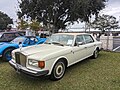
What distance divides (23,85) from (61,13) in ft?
56.9

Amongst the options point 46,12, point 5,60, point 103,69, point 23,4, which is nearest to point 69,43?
point 103,69

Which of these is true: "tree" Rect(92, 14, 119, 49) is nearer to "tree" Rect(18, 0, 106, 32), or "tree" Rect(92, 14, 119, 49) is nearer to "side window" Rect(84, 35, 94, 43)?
"tree" Rect(18, 0, 106, 32)

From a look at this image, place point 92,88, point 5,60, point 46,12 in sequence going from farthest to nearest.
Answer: point 46,12 → point 5,60 → point 92,88

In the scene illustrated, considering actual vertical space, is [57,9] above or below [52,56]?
above

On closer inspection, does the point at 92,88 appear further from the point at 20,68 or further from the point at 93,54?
the point at 93,54

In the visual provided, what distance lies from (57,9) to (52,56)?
52.4 feet

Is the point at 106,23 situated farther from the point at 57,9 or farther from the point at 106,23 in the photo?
the point at 57,9

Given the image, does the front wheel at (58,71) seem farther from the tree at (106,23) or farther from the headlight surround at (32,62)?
the tree at (106,23)

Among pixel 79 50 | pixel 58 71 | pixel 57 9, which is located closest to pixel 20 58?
pixel 58 71

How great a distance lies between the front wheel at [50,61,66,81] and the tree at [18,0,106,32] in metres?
13.5

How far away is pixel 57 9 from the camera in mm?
18812

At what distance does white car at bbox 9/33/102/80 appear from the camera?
3.61m

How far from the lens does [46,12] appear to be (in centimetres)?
1864

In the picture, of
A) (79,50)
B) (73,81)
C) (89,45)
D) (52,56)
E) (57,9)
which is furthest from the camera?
(57,9)
